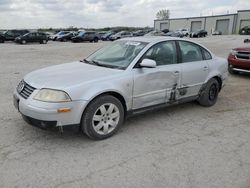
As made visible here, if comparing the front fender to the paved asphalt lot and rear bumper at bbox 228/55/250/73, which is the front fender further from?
rear bumper at bbox 228/55/250/73

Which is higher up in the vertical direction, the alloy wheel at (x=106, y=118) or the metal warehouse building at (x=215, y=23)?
the metal warehouse building at (x=215, y=23)

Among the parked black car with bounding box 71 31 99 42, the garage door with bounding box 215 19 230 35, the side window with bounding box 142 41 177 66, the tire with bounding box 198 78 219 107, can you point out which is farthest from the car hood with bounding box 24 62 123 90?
the garage door with bounding box 215 19 230 35

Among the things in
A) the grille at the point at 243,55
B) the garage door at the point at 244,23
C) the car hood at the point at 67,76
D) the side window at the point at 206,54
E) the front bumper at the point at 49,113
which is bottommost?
the front bumper at the point at 49,113

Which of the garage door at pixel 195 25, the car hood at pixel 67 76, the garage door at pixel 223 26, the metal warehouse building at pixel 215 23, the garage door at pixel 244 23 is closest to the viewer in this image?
the car hood at pixel 67 76

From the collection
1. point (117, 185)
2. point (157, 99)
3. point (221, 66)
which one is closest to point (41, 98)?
point (117, 185)

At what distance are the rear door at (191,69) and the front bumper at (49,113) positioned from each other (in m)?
2.14

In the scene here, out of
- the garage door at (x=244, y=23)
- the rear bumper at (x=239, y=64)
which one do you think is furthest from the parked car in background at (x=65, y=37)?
the garage door at (x=244, y=23)

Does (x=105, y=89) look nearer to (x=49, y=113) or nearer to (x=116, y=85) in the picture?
(x=116, y=85)

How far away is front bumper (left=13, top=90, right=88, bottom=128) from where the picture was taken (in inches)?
134

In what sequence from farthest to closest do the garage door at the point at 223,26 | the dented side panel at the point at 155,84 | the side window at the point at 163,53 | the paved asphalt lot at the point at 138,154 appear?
the garage door at the point at 223,26 < the side window at the point at 163,53 < the dented side panel at the point at 155,84 < the paved asphalt lot at the point at 138,154

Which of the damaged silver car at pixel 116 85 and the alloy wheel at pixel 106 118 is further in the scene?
the alloy wheel at pixel 106 118

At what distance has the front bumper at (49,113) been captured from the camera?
11.2ft

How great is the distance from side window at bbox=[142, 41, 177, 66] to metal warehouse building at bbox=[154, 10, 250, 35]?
70.1 m

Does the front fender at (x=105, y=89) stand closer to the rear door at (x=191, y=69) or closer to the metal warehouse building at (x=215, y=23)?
the rear door at (x=191, y=69)
